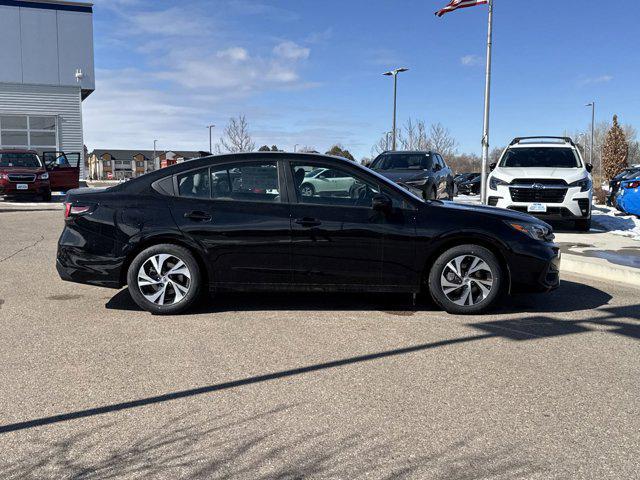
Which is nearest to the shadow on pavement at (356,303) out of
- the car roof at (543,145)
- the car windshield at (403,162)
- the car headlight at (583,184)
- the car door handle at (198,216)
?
the car door handle at (198,216)

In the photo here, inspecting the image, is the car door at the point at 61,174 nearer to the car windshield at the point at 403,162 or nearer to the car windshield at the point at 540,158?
the car windshield at the point at 403,162

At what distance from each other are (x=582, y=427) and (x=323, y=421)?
1.44 meters

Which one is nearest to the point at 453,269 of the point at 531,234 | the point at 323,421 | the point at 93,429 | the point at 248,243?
the point at 531,234

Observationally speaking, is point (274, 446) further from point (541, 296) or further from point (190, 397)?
point (541, 296)

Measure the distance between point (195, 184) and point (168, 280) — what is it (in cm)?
96

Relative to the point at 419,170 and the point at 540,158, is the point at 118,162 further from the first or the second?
the point at 540,158

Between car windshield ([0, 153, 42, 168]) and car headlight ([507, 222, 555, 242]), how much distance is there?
20.2 metres

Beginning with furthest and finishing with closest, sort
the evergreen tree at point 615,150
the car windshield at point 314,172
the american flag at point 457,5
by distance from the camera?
the evergreen tree at point 615,150, the american flag at point 457,5, the car windshield at point 314,172

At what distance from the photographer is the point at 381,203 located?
5.72 meters

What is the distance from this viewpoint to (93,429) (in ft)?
10.9

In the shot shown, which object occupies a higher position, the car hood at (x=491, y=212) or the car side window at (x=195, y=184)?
the car side window at (x=195, y=184)

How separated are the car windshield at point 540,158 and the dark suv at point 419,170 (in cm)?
191

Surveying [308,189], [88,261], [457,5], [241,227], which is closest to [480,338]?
[308,189]

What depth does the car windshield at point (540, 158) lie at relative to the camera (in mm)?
13102
